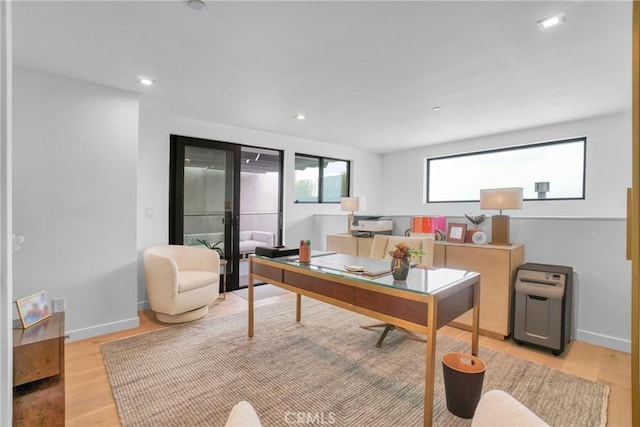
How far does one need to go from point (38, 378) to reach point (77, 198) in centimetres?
182

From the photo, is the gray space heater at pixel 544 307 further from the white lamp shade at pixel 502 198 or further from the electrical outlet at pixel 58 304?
the electrical outlet at pixel 58 304

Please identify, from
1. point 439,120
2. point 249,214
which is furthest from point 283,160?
point 439,120

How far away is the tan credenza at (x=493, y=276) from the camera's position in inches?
114

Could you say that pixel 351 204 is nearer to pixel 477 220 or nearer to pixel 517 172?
Answer: pixel 477 220

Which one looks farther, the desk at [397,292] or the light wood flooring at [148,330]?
the light wood flooring at [148,330]

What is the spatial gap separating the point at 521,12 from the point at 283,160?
144 inches

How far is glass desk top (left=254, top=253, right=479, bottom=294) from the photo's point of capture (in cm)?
174

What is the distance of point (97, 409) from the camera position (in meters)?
1.86

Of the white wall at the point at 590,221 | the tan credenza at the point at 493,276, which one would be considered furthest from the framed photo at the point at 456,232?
the white wall at the point at 590,221

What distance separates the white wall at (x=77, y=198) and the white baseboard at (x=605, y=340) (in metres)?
4.43

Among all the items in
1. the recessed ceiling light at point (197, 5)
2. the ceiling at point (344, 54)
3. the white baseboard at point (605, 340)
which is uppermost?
the ceiling at point (344, 54)

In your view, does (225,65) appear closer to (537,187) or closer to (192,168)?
(192,168)

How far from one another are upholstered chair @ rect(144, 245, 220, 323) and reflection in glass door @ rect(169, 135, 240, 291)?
0.52m

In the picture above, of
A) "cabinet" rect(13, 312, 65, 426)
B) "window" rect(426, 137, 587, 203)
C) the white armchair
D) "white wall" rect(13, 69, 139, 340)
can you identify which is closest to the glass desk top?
"cabinet" rect(13, 312, 65, 426)
